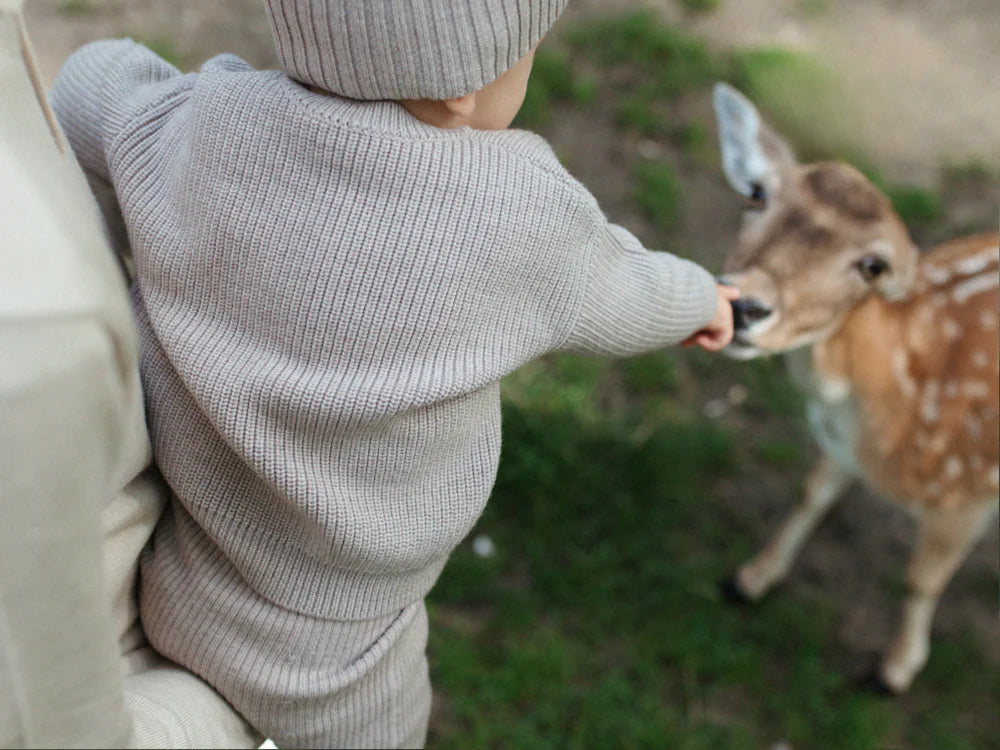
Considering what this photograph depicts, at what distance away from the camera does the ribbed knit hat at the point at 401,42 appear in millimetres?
1189

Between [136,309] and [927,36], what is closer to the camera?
[136,309]

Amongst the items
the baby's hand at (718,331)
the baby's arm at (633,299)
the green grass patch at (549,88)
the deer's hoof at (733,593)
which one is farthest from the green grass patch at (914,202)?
the baby's arm at (633,299)

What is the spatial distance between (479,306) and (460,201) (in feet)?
0.45

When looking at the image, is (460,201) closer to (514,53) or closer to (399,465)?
(514,53)

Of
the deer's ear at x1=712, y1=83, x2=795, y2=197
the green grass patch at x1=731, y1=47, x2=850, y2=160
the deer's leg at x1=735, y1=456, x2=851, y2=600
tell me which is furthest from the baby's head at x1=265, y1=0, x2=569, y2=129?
the green grass patch at x1=731, y1=47, x2=850, y2=160

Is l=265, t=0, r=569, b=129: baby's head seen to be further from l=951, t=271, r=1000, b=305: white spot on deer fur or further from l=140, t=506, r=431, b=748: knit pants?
l=951, t=271, r=1000, b=305: white spot on deer fur

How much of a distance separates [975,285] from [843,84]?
5.65 ft

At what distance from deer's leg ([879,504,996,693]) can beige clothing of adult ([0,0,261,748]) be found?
86.5 inches

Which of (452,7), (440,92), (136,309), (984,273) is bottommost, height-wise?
(984,273)

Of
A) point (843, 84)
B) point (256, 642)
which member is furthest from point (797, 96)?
point (256, 642)

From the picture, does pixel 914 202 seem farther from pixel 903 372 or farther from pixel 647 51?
pixel 903 372

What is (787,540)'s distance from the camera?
295 centimetres

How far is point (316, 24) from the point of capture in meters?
1.21

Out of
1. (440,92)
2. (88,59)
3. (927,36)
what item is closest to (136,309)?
(88,59)
